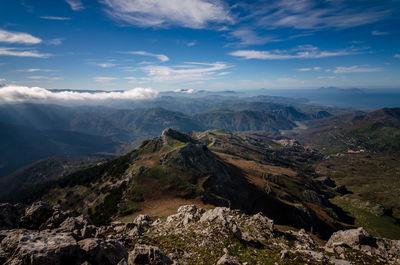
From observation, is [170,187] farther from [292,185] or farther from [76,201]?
[292,185]

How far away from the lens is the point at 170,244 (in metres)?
27.8

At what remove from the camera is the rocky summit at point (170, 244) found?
1791cm

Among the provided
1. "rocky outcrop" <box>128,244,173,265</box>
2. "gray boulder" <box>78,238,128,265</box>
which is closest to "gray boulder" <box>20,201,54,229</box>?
"gray boulder" <box>78,238,128,265</box>

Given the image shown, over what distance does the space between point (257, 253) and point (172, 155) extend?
273 feet

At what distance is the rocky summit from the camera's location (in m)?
17.9

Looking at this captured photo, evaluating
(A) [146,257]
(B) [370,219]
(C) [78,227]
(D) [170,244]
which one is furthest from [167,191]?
(B) [370,219]

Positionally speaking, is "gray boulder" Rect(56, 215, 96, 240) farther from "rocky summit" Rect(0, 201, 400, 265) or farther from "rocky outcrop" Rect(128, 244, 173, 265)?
"rocky outcrop" Rect(128, 244, 173, 265)

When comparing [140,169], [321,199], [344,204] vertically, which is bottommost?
[344,204]

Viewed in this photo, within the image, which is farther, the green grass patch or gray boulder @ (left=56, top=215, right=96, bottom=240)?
the green grass patch

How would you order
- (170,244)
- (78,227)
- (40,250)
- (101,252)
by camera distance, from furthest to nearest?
(78,227), (170,244), (101,252), (40,250)

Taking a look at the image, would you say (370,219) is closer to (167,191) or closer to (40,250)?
(167,191)

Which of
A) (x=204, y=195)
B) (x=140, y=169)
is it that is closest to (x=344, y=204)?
(x=204, y=195)

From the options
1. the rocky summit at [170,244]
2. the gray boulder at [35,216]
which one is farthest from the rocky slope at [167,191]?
the gray boulder at [35,216]

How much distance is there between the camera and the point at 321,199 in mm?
167125
